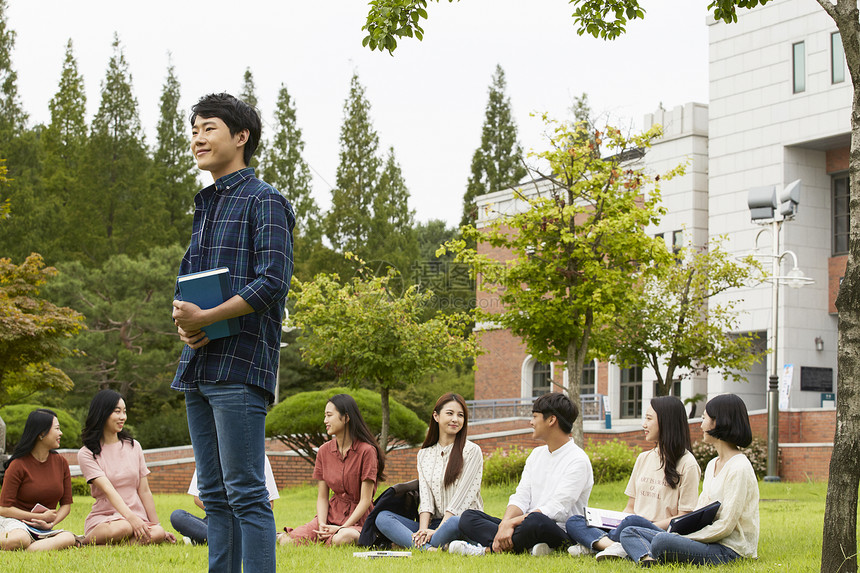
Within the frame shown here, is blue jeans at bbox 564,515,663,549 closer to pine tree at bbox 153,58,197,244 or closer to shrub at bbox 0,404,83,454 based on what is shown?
shrub at bbox 0,404,83,454

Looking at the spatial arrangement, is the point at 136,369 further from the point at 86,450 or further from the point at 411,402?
the point at 86,450

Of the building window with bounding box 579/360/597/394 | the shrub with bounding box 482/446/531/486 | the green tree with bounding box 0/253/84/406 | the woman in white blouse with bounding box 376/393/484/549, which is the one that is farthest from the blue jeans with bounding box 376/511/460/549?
the building window with bounding box 579/360/597/394

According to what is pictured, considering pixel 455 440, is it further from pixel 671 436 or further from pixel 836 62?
pixel 836 62

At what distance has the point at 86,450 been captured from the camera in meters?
7.48

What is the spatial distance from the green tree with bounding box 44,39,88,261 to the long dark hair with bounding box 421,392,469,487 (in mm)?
33388

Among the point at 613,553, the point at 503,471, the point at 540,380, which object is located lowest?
the point at 503,471

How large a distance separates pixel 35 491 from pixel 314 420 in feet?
35.7

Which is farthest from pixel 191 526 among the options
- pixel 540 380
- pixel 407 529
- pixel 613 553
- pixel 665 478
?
pixel 540 380

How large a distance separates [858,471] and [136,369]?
27886mm

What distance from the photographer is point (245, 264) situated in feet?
12.1

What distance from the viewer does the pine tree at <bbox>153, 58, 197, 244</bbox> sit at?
41375 mm

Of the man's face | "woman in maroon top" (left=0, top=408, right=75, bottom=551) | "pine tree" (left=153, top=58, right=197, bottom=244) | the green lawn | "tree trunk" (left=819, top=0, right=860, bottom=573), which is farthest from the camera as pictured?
"pine tree" (left=153, top=58, right=197, bottom=244)

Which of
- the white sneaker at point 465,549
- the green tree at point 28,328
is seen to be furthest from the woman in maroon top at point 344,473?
the green tree at point 28,328

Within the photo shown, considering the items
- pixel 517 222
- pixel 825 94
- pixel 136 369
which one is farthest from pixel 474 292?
pixel 517 222
